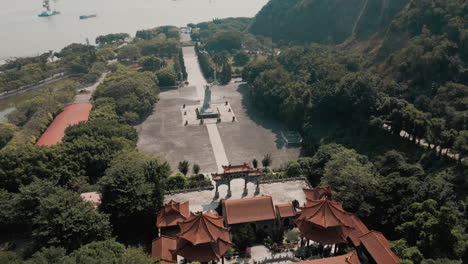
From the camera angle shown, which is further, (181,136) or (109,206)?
(181,136)

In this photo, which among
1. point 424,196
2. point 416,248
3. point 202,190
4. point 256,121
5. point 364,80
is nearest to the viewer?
point 416,248

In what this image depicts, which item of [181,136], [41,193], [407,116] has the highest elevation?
[407,116]

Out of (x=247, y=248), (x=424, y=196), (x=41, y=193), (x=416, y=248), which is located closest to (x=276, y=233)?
(x=247, y=248)

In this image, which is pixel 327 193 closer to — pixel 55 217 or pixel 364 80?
pixel 55 217

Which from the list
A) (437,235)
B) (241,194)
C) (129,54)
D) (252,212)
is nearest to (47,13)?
(129,54)

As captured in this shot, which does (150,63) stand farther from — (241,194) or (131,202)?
(131,202)

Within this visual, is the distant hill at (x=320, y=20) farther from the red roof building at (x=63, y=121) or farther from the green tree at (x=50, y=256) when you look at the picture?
the green tree at (x=50, y=256)
